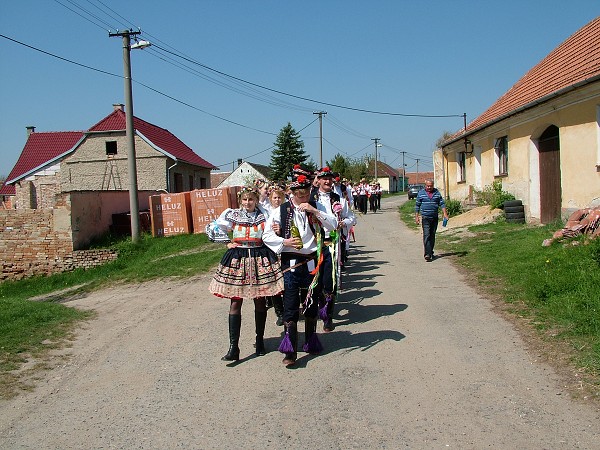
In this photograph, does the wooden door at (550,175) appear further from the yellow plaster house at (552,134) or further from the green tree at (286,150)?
the green tree at (286,150)

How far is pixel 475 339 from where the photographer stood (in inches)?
239

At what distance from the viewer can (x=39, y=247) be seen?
18.6 m

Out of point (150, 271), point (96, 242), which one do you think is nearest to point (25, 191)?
point (96, 242)

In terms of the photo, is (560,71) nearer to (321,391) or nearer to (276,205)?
(276,205)

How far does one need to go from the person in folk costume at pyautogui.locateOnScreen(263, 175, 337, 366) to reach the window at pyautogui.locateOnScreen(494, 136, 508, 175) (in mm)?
14072

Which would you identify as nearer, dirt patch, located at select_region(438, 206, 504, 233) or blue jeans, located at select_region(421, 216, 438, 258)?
blue jeans, located at select_region(421, 216, 438, 258)

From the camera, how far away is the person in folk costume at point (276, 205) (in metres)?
7.41

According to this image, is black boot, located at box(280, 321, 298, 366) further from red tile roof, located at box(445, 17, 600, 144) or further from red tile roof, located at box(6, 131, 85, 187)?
red tile roof, located at box(6, 131, 85, 187)

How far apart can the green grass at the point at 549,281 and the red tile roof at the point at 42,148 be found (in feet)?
102

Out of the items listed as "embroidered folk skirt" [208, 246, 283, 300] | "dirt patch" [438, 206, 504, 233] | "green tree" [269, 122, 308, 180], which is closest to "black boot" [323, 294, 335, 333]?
"embroidered folk skirt" [208, 246, 283, 300]

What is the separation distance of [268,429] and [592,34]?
48.3 ft

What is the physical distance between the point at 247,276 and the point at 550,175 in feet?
38.0

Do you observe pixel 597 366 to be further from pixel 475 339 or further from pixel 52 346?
pixel 52 346

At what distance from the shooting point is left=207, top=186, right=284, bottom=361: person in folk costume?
562 cm
